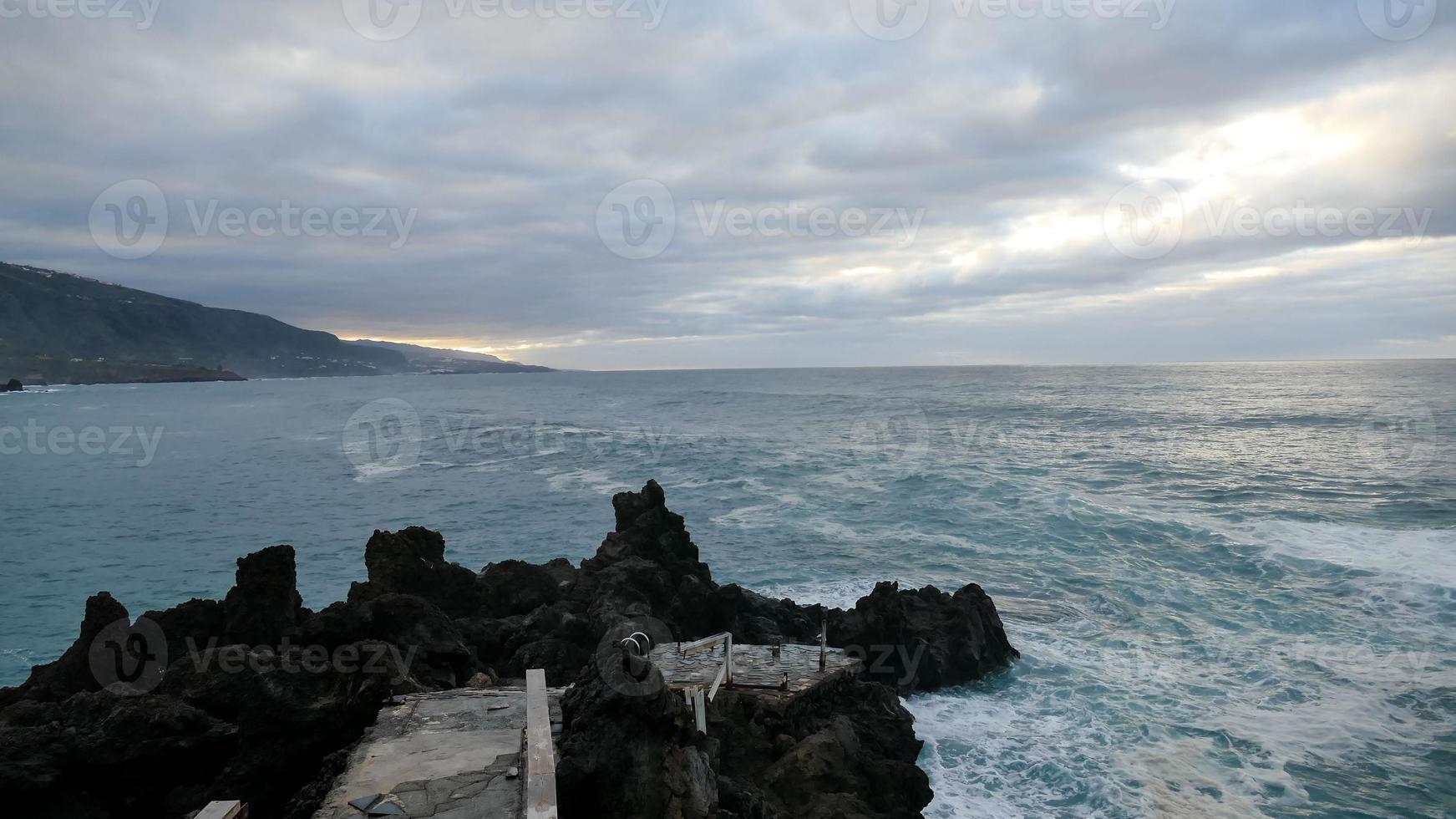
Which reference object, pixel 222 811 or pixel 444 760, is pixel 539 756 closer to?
pixel 444 760

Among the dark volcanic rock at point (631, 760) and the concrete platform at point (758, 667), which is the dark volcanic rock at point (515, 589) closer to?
the concrete platform at point (758, 667)

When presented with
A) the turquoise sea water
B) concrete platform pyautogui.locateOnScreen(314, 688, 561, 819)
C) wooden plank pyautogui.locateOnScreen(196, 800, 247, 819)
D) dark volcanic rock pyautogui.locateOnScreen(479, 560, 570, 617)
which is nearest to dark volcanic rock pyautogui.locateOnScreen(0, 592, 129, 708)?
concrete platform pyautogui.locateOnScreen(314, 688, 561, 819)

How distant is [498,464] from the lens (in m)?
51.3

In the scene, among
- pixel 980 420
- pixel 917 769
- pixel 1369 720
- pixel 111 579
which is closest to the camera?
pixel 917 769

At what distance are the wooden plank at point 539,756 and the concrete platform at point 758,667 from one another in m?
2.80

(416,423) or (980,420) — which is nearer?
(980,420)

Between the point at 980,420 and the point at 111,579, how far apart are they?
66717 mm

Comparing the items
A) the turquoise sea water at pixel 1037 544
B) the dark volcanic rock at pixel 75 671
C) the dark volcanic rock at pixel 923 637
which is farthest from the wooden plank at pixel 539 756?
the dark volcanic rock at pixel 923 637

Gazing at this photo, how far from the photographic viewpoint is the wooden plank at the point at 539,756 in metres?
6.50

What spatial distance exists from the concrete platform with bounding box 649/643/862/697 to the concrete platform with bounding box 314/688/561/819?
2.90m

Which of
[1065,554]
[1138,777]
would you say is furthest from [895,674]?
[1065,554]

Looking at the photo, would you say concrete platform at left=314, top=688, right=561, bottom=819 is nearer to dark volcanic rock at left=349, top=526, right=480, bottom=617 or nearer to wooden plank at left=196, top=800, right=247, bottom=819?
wooden plank at left=196, top=800, right=247, bottom=819

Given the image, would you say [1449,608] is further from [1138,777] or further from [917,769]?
[917,769]

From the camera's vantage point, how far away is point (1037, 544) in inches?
1109
